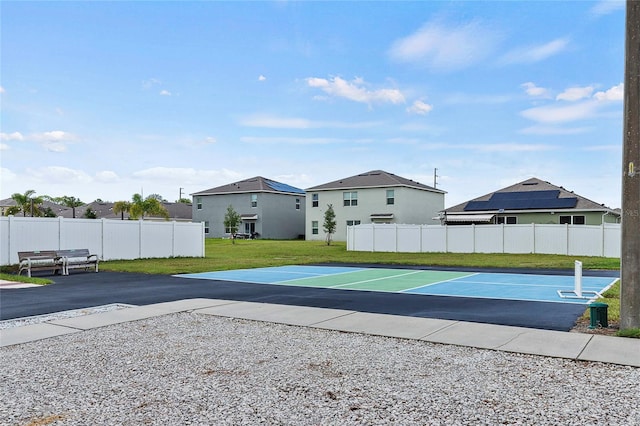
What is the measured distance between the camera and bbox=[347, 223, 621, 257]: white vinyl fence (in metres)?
30.2

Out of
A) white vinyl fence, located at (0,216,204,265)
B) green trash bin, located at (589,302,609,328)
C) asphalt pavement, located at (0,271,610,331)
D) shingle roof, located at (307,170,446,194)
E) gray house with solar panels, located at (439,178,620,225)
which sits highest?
shingle roof, located at (307,170,446,194)

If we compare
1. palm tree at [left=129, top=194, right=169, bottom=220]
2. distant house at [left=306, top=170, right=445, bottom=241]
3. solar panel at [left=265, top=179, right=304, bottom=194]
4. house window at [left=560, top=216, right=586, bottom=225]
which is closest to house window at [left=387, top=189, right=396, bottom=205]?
distant house at [left=306, top=170, right=445, bottom=241]

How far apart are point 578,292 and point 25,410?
472 inches

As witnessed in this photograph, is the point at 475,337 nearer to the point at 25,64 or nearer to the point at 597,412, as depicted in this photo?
the point at 597,412

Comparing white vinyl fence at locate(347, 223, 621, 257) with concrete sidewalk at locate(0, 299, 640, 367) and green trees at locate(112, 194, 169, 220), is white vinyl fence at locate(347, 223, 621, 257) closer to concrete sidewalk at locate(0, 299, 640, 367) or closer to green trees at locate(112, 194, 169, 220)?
concrete sidewalk at locate(0, 299, 640, 367)

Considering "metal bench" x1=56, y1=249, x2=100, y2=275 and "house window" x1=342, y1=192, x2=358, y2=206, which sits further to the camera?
"house window" x1=342, y1=192, x2=358, y2=206

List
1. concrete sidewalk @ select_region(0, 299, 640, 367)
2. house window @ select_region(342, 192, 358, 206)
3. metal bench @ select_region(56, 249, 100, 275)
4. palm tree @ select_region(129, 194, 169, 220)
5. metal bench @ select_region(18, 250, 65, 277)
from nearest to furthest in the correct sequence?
concrete sidewalk @ select_region(0, 299, 640, 367) < metal bench @ select_region(18, 250, 65, 277) < metal bench @ select_region(56, 249, 100, 275) < house window @ select_region(342, 192, 358, 206) < palm tree @ select_region(129, 194, 169, 220)

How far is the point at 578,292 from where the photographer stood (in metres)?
12.7

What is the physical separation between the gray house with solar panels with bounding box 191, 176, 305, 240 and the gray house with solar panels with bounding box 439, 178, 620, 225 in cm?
2190

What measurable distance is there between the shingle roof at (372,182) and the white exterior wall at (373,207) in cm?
41

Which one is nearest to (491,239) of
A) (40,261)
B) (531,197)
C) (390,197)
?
(531,197)

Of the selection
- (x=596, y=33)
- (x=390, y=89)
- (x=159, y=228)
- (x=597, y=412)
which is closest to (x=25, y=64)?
(x=159, y=228)

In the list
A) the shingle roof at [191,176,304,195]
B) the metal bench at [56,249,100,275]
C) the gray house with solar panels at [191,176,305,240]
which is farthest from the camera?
the shingle roof at [191,176,304,195]

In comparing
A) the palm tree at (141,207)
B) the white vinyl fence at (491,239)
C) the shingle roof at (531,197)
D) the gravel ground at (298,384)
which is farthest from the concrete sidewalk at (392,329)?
the palm tree at (141,207)
